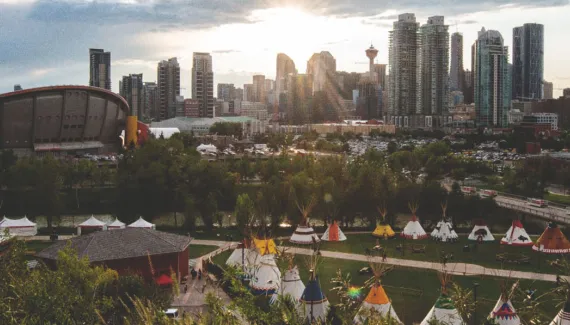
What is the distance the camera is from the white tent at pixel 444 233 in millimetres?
32531

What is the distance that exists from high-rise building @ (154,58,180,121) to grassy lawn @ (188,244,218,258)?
129 m

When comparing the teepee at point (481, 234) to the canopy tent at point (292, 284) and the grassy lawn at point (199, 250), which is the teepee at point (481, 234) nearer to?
the grassy lawn at point (199, 250)

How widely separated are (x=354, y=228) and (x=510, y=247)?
9921 millimetres

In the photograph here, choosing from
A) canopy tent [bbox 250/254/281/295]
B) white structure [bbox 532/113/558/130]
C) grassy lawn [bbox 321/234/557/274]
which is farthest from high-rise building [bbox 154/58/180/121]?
canopy tent [bbox 250/254/281/295]

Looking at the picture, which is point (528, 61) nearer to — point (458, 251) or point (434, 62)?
point (434, 62)

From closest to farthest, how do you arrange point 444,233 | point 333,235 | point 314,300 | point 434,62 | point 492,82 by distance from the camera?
point 314,300 → point 444,233 → point 333,235 → point 492,82 → point 434,62

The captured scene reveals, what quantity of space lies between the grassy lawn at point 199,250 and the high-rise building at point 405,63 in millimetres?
126744

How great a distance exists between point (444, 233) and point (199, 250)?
12997 millimetres

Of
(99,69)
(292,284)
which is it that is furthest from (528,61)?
(292,284)

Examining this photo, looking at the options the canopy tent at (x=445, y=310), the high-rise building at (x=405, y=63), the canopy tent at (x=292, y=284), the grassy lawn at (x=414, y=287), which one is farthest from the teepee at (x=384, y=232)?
the high-rise building at (x=405, y=63)

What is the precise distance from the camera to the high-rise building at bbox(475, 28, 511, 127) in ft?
461

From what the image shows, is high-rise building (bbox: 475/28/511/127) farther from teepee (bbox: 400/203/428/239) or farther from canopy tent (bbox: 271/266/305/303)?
canopy tent (bbox: 271/266/305/303)

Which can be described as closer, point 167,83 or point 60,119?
point 60,119

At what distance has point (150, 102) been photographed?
18050 cm
